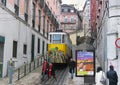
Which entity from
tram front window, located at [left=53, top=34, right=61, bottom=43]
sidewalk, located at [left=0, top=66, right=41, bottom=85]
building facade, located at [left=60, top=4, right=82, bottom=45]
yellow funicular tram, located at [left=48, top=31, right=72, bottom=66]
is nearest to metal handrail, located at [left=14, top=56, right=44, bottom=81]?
sidewalk, located at [left=0, top=66, right=41, bottom=85]

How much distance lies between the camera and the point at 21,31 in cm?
3291

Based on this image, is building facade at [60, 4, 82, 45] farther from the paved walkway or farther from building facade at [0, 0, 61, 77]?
the paved walkway

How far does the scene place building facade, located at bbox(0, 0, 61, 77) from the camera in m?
27.1

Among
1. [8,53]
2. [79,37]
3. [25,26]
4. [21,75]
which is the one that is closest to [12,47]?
[8,53]

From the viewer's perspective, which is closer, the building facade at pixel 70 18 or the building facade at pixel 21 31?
the building facade at pixel 21 31

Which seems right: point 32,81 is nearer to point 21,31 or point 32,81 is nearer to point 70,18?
point 21,31

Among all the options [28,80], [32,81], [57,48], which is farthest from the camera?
[57,48]

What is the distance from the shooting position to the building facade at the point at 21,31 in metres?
27.1

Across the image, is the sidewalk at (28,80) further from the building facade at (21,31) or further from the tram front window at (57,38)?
the tram front window at (57,38)

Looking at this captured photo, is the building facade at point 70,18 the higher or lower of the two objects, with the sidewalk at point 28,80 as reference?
higher

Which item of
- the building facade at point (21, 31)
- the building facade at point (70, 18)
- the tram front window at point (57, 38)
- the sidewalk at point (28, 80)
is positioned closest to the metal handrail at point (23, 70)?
the sidewalk at point (28, 80)

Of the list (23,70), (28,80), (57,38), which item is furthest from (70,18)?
(28,80)

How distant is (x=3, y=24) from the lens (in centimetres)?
2692

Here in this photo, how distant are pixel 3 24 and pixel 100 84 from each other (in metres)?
13.7
